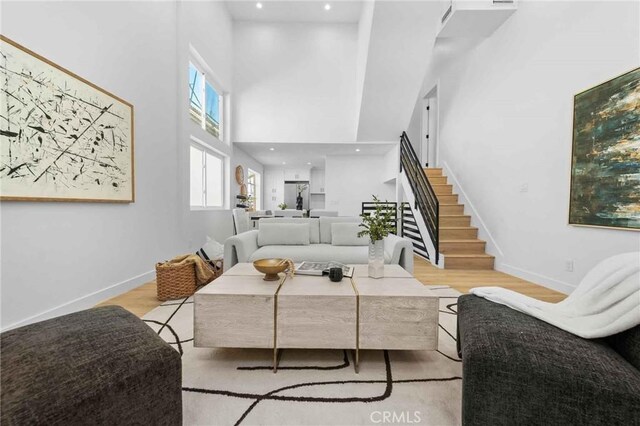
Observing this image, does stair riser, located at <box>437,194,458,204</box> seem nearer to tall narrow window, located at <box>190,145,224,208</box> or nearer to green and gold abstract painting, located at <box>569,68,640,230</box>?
green and gold abstract painting, located at <box>569,68,640,230</box>

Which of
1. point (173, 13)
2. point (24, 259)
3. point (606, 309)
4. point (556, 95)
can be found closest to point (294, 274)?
point (606, 309)

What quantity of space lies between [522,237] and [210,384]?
12.9ft

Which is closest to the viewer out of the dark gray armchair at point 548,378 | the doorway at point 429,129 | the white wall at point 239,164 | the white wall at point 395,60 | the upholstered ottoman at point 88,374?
the upholstered ottoman at point 88,374

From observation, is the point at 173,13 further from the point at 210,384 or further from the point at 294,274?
the point at 210,384

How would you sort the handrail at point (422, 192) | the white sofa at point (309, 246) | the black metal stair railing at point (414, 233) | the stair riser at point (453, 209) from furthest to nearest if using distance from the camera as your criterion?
the stair riser at point (453, 209)
the black metal stair railing at point (414, 233)
the handrail at point (422, 192)
the white sofa at point (309, 246)

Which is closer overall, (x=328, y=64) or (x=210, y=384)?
(x=210, y=384)

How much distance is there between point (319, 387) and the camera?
53.7 inches

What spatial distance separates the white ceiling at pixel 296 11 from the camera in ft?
18.3

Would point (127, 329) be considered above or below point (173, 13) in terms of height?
below

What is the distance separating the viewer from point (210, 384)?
138cm

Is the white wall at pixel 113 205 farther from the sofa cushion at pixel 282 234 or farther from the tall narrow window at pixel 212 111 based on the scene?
the sofa cushion at pixel 282 234

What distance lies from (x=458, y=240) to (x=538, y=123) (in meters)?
1.92

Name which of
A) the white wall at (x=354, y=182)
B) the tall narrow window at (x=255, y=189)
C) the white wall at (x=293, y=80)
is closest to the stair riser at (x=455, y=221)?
the white wall at (x=293, y=80)
